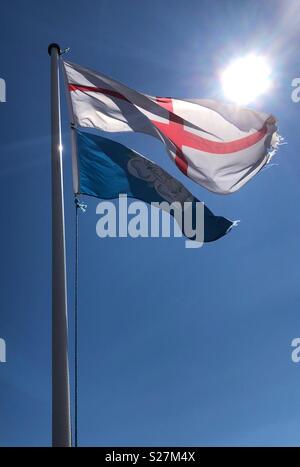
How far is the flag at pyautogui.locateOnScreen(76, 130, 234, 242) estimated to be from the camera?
14180 millimetres

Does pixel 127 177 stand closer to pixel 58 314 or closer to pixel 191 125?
pixel 191 125

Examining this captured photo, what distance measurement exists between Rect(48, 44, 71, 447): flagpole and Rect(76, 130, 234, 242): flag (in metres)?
1.52

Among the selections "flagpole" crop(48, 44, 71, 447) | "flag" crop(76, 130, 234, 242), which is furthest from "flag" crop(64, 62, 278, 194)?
"flagpole" crop(48, 44, 71, 447)

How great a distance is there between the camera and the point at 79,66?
1508 centimetres

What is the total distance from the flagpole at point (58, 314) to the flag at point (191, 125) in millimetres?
2123

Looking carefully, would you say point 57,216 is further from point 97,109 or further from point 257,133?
point 257,133

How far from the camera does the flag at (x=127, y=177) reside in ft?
46.5

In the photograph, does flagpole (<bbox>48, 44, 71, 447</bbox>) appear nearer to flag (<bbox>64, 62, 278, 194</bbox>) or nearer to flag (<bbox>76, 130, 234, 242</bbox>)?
flag (<bbox>76, 130, 234, 242</bbox>)

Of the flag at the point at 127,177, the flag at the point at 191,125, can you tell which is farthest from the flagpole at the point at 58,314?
the flag at the point at 191,125

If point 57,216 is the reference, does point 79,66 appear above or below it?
above
